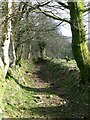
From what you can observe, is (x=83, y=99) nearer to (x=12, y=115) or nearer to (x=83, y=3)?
(x=12, y=115)

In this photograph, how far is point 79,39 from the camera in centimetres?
1647

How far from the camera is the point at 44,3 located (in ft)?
47.2

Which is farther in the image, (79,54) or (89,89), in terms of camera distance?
(79,54)

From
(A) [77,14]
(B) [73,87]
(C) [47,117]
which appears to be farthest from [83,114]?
(A) [77,14]

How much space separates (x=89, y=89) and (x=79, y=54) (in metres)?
2.42

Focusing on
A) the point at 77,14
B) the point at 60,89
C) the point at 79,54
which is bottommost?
the point at 60,89

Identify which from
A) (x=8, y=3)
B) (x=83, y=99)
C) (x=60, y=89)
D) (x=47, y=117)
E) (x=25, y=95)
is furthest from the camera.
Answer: (x=60, y=89)

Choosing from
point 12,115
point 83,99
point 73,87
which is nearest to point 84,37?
point 73,87

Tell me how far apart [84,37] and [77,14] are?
4.28ft

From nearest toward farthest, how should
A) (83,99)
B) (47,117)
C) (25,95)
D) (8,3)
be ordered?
(8,3)
(47,117)
(83,99)
(25,95)

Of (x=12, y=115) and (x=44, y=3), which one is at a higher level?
(x=44, y=3)

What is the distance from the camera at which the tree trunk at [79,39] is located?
643 inches

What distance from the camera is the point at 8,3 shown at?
419 inches

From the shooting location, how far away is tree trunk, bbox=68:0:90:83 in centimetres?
1634
